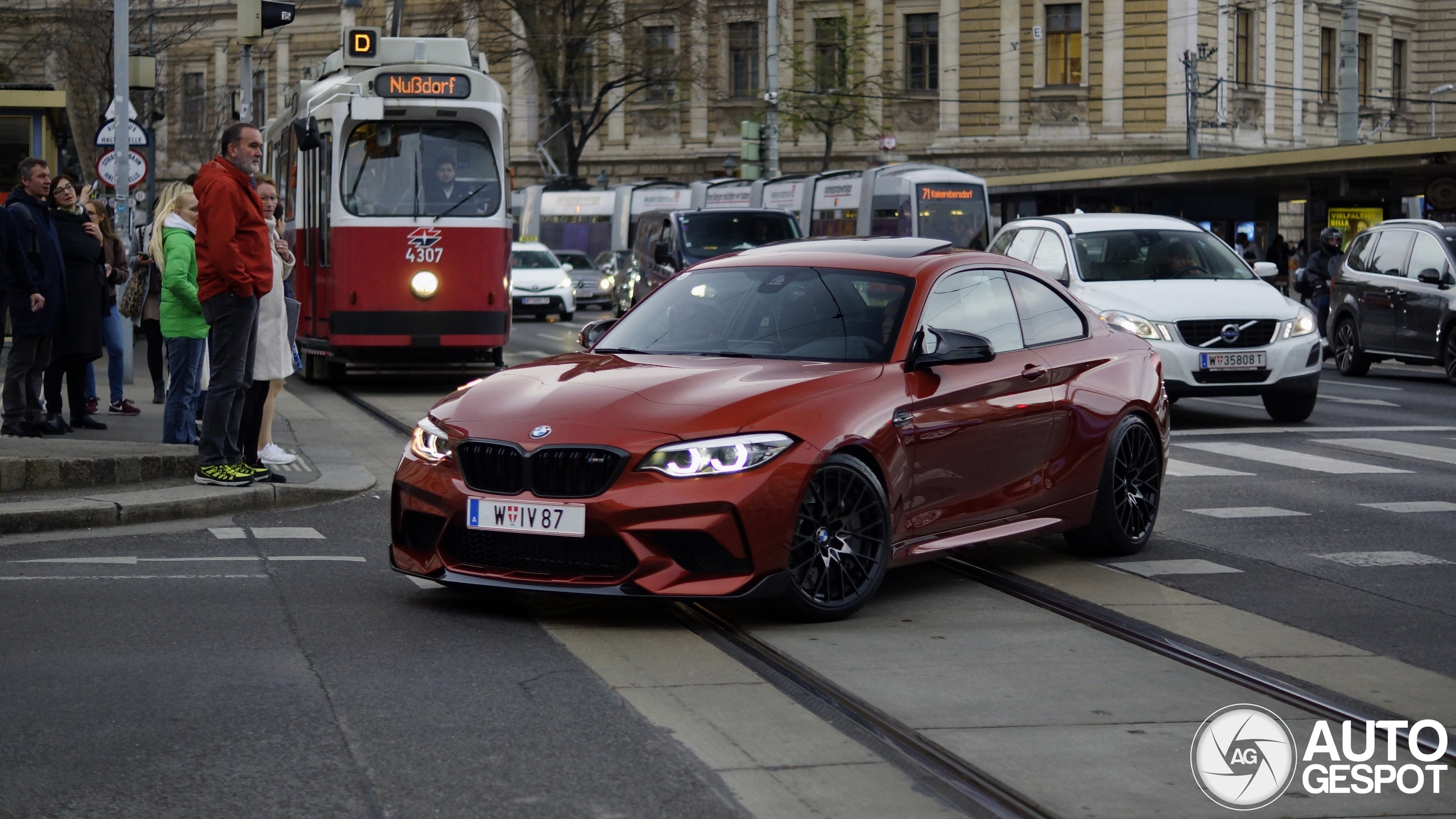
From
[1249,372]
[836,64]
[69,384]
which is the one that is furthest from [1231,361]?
[836,64]

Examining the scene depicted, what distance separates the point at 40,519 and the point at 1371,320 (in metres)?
17.5

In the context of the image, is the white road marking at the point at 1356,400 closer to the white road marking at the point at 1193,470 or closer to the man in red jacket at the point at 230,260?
the white road marking at the point at 1193,470

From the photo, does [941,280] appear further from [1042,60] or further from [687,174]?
[687,174]

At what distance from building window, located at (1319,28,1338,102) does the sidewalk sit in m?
59.5

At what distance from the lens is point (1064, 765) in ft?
17.8

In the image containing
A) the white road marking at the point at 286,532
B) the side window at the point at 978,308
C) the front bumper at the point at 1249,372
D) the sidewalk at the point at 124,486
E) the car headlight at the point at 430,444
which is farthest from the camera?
the front bumper at the point at 1249,372

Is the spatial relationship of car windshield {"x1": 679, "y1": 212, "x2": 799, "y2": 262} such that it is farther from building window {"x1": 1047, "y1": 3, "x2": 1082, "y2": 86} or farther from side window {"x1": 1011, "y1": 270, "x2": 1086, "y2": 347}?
building window {"x1": 1047, "y1": 3, "x2": 1082, "y2": 86}

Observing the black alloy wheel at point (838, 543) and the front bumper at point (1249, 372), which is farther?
the front bumper at point (1249, 372)

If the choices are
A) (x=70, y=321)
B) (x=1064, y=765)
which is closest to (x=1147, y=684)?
(x=1064, y=765)

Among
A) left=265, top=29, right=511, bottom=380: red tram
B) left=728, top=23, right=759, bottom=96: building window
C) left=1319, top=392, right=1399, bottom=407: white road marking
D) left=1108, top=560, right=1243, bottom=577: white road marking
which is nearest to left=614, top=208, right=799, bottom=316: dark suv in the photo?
left=265, top=29, right=511, bottom=380: red tram

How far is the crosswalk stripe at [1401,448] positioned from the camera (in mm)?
14328

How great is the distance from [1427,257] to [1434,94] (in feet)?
167

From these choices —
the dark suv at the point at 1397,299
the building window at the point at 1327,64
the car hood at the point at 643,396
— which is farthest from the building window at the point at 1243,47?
the car hood at the point at 643,396

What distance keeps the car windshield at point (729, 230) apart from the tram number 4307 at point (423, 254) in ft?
31.8
